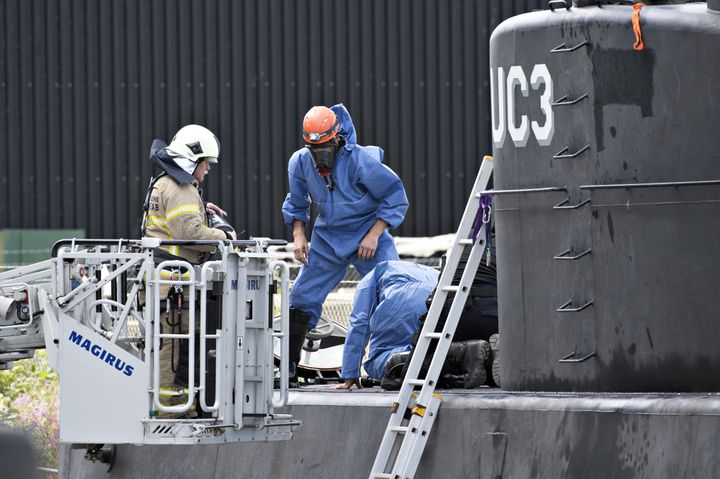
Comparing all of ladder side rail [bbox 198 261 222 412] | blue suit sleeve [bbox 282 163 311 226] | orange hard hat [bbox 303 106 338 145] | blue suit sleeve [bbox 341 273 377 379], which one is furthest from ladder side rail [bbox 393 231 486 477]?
blue suit sleeve [bbox 282 163 311 226]

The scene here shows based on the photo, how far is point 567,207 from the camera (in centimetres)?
731

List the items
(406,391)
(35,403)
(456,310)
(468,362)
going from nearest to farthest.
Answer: (406,391) < (456,310) < (468,362) < (35,403)

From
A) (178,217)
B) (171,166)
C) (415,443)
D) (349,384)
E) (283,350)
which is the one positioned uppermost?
(171,166)

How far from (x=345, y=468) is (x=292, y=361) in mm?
1914

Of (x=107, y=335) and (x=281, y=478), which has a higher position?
(x=107, y=335)

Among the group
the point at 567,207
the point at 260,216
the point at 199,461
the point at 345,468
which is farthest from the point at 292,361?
the point at 260,216

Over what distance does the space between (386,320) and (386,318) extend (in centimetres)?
1

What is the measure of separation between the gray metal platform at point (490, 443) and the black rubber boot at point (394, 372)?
0.16 m

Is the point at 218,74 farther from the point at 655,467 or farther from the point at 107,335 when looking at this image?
the point at 655,467

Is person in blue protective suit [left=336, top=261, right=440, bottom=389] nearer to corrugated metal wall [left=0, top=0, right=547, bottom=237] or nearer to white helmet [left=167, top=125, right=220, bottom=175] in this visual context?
white helmet [left=167, top=125, right=220, bottom=175]

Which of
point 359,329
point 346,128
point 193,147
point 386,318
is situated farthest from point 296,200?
point 386,318

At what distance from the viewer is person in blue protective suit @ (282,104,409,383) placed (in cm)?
1035

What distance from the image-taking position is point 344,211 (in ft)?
34.1

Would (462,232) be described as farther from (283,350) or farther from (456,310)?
(283,350)
